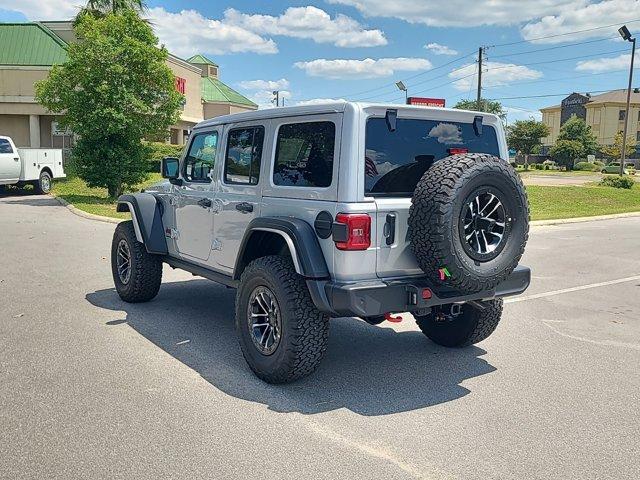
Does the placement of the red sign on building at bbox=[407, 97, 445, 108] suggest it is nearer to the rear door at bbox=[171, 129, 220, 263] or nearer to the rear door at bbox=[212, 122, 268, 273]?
the rear door at bbox=[212, 122, 268, 273]

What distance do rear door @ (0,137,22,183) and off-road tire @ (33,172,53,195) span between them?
1.18m

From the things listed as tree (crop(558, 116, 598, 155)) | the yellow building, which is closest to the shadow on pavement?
tree (crop(558, 116, 598, 155))

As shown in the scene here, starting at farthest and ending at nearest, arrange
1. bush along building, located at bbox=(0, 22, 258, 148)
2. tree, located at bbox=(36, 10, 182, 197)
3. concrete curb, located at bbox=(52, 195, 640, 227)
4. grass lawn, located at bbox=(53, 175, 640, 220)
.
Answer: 1. bush along building, located at bbox=(0, 22, 258, 148)
2. grass lawn, located at bbox=(53, 175, 640, 220)
3. tree, located at bbox=(36, 10, 182, 197)
4. concrete curb, located at bbox=(52, 195, 640, 227)

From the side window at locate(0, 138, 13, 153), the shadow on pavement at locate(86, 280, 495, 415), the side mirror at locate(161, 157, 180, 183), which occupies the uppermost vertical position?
the side window at locate(0, 138, 13, 153)

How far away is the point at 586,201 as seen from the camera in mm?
23875

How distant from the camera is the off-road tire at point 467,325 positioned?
5.26 m

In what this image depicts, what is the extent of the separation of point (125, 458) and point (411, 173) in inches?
107

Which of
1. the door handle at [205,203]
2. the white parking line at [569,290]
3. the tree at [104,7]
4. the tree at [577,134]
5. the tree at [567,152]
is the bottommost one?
the white parking line at [569,290]

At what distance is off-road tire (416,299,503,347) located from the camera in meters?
5.26

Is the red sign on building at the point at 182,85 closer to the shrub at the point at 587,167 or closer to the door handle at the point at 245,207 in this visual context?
the door handle at the point at 245,207

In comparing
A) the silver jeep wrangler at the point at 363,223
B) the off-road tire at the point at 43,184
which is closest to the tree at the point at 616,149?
the off-road tire at the point at 43,184

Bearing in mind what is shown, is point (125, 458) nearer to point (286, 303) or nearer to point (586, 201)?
point (286, 303)

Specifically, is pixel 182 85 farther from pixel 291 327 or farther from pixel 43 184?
pixel 291 327

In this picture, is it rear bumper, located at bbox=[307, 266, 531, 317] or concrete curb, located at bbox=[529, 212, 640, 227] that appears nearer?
rear bumper, located at bbox=[307, 266, 531, 317]
